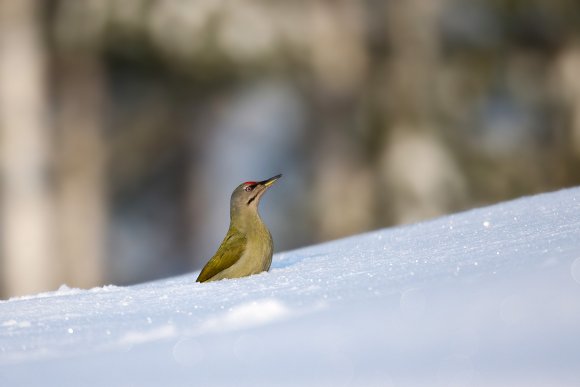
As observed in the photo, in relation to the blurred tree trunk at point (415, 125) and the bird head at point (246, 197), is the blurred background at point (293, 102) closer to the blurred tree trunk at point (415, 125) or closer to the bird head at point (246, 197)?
the blurred tree trunk at point (415, 125)

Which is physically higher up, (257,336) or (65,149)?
(257,336)

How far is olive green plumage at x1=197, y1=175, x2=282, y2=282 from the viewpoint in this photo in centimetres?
557

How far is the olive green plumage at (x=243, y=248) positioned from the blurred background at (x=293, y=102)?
1015 cm

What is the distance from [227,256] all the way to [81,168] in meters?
11.7

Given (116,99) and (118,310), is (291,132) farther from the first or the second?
(118,310)

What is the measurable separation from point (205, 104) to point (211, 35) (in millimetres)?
3751

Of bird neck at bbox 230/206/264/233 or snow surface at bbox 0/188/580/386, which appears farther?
bird neck at bbox 230/206/264/233

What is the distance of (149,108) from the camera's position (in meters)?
20.6

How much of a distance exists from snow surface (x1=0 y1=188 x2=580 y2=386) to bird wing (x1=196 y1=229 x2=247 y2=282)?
1045 mm

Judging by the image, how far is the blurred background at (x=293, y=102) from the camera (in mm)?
15812

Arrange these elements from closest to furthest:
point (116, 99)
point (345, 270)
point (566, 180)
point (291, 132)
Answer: point (345, 270)
point (566, 180)
point (116, 99)
point (291, 132)

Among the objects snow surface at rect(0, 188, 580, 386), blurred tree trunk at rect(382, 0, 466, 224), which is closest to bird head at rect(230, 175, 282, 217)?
snow surface at rect(0, 188, 580, 386)

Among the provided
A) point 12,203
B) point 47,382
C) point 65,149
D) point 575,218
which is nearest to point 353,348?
point 47,382

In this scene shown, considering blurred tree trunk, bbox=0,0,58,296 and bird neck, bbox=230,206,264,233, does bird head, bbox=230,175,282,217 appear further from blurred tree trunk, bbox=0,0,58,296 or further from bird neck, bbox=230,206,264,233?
blurred tree trunk, bbox=0,0,58,296
